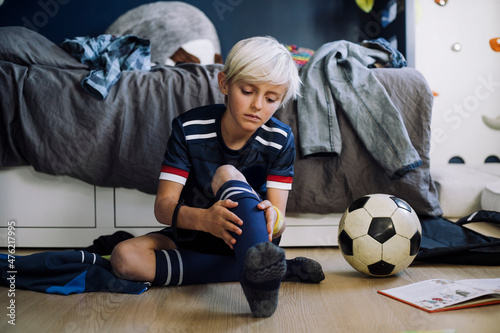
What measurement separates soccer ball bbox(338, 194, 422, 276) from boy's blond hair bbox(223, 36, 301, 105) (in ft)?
1.23

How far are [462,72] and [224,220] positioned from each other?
2.25 m

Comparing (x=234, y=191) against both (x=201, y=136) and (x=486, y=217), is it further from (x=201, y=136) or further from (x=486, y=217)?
(x=486, y=217)

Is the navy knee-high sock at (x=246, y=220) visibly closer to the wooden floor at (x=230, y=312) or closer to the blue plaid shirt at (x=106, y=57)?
the wooden floor at (x=230, y=312)

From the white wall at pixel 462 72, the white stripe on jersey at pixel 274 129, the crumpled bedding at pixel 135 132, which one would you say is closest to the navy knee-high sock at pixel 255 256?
the white stripe on jersey at pixel 274 129

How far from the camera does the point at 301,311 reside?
0.97m

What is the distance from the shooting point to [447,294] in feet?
3.31

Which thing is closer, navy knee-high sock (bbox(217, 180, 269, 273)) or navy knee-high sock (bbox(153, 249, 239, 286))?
navy knee-high sock (bbox(217, 180, 269, 273))

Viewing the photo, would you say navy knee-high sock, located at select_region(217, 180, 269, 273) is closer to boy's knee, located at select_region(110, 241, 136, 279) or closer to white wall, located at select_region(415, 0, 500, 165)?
boy's knee, located at select_region(110, 241, 136, 279)

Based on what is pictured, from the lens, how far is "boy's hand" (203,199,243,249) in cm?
91

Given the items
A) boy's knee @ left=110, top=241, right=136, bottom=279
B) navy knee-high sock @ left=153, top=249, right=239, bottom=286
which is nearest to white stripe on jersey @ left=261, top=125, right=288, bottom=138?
navy knee-high sock @ left=153, top=249, right=239, bottom=286

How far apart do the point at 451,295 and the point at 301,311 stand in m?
0.33

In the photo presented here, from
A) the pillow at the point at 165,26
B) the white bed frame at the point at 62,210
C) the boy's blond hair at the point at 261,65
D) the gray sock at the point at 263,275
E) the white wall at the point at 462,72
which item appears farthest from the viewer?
the pillow at the point at 165,26

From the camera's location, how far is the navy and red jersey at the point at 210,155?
1.20 meters

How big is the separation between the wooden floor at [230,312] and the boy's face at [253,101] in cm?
42
